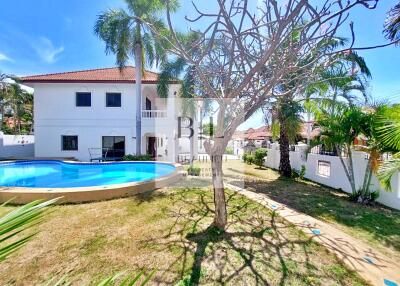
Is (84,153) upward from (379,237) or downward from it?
upward

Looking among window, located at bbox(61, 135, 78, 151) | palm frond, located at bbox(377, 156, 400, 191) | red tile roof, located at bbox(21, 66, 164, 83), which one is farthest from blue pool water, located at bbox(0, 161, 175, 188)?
palm frond, located at bbox(377, 156, 400, 191)

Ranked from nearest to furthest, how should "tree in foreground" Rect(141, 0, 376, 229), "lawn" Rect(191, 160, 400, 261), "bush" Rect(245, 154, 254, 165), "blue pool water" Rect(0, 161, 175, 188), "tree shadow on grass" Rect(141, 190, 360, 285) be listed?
"tree shadow on grass" Rect(141, 190, 360, 285), "tree in foreground" Rect(141, 0, 376, 229), "lawn" Rect(191, 160, 400, 261), "blue pool water" Rect(0, 161, 175, 188), "bush" Rect(245, 154, 254, 165)

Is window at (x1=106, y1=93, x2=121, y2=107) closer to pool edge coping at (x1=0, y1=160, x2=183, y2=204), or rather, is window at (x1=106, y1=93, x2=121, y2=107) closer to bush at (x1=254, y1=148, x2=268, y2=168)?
bush at (x1=254, y1=148, x2=268, y2=168)

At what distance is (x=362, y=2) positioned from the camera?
3719 millimetres

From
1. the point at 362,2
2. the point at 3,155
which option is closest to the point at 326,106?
the point at 362,2

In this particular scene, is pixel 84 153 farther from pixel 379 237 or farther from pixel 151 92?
pixel 379 237

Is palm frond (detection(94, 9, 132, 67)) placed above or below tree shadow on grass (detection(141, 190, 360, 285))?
above

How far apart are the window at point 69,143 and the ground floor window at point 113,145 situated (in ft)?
9.56

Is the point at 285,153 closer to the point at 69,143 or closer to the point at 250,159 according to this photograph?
the point at 250,159

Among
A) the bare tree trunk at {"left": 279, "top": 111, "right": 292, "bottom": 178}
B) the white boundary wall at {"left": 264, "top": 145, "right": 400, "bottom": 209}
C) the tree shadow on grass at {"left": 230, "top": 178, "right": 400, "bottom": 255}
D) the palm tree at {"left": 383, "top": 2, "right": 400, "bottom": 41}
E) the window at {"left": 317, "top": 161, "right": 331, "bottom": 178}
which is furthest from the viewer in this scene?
the bare tree trunk at {"left": 279, "top": 111, "right": 292, "bottom": 178}

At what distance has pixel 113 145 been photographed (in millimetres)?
Answer: 22297

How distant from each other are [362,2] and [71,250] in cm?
744

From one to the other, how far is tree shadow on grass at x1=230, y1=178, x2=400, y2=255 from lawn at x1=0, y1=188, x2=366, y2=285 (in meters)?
2.13

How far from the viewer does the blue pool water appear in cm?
1421
